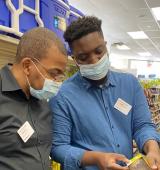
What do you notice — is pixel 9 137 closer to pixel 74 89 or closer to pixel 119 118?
pixel 74 89

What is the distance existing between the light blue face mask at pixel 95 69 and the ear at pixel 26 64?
1.04 feet

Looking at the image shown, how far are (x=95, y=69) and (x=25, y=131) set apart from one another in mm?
553

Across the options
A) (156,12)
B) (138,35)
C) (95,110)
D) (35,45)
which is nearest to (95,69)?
(95,110)

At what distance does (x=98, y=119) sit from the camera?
157 cm

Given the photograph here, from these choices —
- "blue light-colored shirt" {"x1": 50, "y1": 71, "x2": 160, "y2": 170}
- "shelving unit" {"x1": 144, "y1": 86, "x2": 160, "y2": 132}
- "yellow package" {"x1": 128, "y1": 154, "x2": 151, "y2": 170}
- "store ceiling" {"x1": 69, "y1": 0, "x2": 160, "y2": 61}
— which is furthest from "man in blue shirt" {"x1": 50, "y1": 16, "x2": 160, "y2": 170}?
"store ceiling" {"x1": 69, "y1": 0, "x2": 160, "y2": 61}

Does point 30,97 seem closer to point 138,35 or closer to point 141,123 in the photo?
point 141,123

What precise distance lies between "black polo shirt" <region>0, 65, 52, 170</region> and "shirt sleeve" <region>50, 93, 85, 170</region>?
0.04 metres

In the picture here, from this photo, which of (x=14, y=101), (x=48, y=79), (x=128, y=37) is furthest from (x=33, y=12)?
(x=128, y=37)

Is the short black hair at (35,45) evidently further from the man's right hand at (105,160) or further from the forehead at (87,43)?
the man's right hand at (105,160)

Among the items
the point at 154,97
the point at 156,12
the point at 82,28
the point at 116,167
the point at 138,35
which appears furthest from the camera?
the point at 138,35

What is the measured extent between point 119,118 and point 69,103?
0.30 m

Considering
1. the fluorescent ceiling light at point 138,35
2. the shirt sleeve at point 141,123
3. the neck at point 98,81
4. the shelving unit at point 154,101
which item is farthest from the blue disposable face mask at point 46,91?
the fluorescent ceiling light at point 138,35

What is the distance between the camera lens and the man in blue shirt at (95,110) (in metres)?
1.54

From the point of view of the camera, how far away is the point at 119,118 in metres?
1.63
